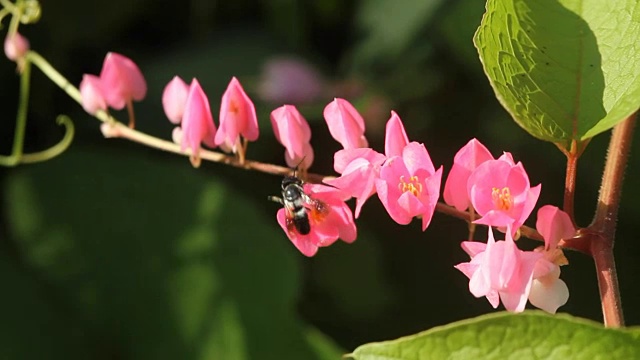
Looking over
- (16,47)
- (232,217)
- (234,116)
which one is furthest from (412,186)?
(232,217)

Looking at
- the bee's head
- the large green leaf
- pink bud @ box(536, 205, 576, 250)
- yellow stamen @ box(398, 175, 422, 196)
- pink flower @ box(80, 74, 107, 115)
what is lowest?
the large green leaf

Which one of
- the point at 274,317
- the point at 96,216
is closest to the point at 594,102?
the point at 274,317

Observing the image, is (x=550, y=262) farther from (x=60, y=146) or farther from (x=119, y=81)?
(x=60, y=146)

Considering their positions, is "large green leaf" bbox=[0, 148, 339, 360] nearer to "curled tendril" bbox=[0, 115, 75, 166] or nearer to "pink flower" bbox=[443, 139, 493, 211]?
"curled tendril" bbox=[0, 115, 75, 166]

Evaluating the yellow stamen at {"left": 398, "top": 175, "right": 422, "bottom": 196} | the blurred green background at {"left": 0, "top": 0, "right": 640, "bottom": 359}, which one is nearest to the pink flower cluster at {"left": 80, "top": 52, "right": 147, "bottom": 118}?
the yellow stamen at {"left": 398, "top": 175, "right": 422, "bottom": 196}

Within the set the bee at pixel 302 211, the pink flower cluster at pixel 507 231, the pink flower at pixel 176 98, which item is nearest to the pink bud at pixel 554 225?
the pink flower cluster at pixel 507 231

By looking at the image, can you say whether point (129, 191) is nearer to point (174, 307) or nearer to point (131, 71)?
point (174, 307)
